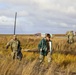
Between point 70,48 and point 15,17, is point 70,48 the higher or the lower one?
the lower one

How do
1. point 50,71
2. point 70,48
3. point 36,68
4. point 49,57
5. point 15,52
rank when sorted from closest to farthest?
point 50,71 < point 36,68 < point 49,57 < point 15,52 < point 70,48

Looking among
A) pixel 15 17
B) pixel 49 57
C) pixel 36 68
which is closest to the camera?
pixel 36 68

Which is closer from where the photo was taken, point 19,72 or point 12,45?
point 19,72

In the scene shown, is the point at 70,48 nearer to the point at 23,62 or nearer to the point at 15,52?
the point at 15,52

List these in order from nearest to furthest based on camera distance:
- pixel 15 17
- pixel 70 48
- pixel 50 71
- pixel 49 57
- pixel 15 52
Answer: pixel 50 71 → pixel 49 57 → pixel 15 52 → pixel 70 48 → pixel 15 17

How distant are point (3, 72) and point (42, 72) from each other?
1.13m

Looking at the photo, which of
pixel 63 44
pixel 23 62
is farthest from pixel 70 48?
pixel 23 62

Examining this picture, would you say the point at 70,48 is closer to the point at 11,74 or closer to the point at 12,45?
the point at 12,45

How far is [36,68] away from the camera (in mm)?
10750

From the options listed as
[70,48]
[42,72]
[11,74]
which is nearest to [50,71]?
[42,72]

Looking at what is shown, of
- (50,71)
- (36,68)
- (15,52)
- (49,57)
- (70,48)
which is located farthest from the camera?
(70,48)

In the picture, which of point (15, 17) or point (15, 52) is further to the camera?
point (15, 17)

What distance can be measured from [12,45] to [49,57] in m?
2.73

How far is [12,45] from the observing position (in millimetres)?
19094
